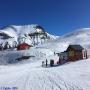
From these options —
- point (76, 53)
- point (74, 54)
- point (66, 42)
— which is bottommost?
point (74, 54)

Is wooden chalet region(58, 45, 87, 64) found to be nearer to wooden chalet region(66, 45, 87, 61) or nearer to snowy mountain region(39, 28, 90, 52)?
wooden chalet region(66, 45, 87, 61)

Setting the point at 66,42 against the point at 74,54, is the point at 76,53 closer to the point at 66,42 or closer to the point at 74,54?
the point at 74,54

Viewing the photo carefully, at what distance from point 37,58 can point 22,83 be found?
133 ft

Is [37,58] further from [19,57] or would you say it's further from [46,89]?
[46,89]

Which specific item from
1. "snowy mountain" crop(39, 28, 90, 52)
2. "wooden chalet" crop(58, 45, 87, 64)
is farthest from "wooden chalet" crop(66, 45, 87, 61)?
"snowy mountain" crop(39, 28, 90, 52)

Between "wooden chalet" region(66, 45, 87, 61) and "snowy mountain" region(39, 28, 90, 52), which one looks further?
"snowy mountain" region(39, 28, 90, 52)

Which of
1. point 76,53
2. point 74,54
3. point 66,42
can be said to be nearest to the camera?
point 74,54

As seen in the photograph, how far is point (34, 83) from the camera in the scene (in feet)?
61.7

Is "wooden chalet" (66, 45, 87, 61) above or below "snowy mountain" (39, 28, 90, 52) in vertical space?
below

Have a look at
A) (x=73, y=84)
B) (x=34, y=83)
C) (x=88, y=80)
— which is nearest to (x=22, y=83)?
(x=34, y=83)

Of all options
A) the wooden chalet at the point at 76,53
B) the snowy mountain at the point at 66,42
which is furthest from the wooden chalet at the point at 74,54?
the snowy mountain at the point at 66,42

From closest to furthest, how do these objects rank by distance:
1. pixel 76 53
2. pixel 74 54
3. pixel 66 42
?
pixel 74 54, pixel 76 53, pixel 66 42

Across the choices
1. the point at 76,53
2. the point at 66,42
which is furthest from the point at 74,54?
the point at 66,42

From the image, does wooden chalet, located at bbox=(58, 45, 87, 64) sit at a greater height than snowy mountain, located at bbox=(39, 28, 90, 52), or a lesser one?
lesser
